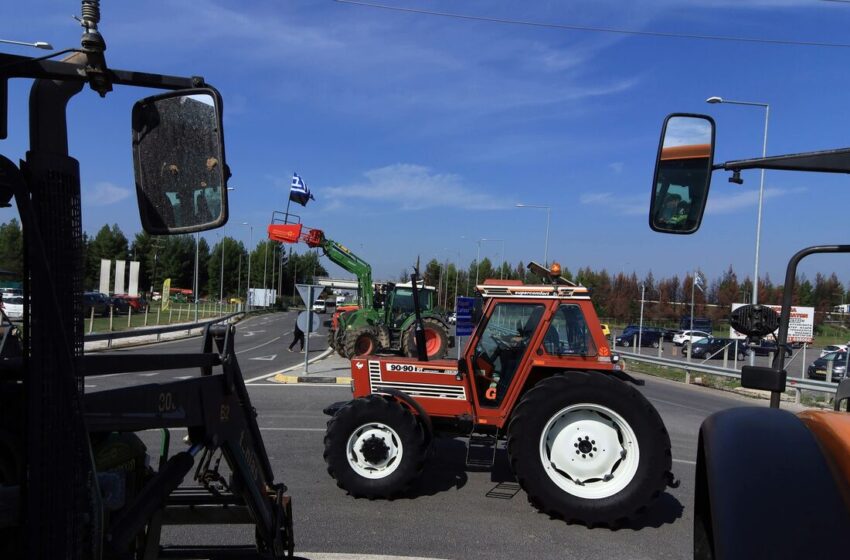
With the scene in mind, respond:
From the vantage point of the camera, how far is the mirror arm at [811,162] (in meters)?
2.24

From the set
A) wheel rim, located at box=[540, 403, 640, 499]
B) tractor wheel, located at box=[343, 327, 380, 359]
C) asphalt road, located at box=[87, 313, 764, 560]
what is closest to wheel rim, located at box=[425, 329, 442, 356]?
tractor wheel, located at box=[343, 327, 380, 359]

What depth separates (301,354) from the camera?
76.5 ft

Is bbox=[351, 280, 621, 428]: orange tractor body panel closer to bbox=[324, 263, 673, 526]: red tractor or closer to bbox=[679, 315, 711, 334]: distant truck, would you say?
bbox=[324, 263, 673, 526]: red tractor

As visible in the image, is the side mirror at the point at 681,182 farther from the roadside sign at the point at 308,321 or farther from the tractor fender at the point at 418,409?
the roadside sign at the point at 308,321

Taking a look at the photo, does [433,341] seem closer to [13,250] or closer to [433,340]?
[433,340]

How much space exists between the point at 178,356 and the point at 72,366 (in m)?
1.32

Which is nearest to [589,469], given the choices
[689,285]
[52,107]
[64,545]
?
[64,545]

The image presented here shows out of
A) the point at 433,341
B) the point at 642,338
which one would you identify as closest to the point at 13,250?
the point at 433,341

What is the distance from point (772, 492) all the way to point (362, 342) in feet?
57.9

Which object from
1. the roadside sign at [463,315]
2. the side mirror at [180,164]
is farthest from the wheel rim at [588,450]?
the roadside sign at [463,315]

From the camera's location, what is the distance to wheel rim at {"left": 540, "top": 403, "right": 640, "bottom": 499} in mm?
5617

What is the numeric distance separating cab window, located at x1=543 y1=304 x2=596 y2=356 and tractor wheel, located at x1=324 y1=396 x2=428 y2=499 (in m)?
1.55

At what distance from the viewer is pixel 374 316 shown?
20672mm

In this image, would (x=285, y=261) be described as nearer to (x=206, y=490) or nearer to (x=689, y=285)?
(x=689, y=285)
